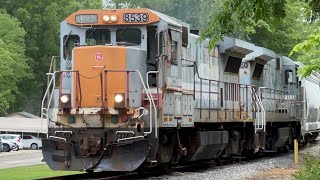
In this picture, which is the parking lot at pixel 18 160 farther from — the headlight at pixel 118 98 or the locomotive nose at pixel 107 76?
the headlight at pixel 118 98

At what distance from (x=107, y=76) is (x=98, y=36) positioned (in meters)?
Result: 1.51

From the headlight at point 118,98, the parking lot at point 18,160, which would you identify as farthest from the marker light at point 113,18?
the parking lot at point 18,160

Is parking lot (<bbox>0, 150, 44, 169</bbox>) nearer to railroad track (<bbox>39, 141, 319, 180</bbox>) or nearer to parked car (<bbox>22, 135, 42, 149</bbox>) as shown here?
railroad track (<bbox>39, 141, 319, 180</bbox>)

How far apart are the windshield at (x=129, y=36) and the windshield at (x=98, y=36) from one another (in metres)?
0.32

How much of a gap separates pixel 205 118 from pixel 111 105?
5.20 metres

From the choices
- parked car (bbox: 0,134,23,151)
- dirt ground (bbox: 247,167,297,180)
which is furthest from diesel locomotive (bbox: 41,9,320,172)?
parked car (bbox: 0,134,23,151)

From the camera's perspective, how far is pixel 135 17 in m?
16.7

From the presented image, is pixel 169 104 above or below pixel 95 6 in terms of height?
below

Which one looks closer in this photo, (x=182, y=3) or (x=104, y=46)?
(x=104, y=46)

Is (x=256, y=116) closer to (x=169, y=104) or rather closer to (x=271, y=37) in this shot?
(x=169, y=104)

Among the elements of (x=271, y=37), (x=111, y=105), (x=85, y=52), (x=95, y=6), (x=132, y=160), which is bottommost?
(x=132, y=160)

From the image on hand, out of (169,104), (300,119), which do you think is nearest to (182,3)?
(300,119)

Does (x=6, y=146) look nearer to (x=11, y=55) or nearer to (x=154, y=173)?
(x=11, y=55)

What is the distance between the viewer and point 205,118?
66.7 ft
